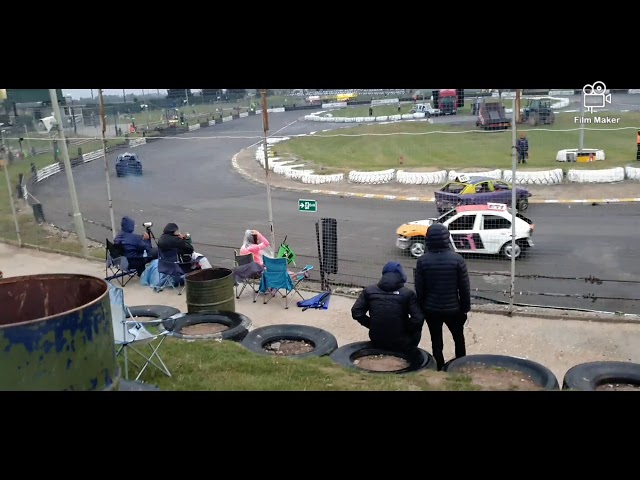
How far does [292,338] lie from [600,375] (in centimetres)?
370

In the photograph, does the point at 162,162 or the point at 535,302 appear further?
the point at 162,162

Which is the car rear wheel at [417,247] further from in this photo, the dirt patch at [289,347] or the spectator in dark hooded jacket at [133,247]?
the dirt patch at [289,347]

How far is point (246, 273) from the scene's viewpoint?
433 inches

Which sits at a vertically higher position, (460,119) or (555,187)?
(460,119)

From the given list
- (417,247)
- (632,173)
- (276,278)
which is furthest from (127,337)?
(632,173)

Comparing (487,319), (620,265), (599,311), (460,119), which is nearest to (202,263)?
(487,319)

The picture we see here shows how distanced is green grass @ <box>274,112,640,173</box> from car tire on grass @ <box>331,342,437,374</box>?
18300 millimetres

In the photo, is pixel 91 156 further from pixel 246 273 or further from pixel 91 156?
pixel 246 273

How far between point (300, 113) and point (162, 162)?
29.8 meters

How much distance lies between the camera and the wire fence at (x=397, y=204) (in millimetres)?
12047

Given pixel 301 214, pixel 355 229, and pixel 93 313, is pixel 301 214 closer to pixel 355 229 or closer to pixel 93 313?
pixel 355 229

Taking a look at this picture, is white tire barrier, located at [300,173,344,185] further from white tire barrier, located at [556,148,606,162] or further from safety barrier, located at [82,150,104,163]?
safety barrier, located at [82,150,104,163]

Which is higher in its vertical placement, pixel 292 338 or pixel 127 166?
pixel 127 166

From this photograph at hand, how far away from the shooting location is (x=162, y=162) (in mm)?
36719
